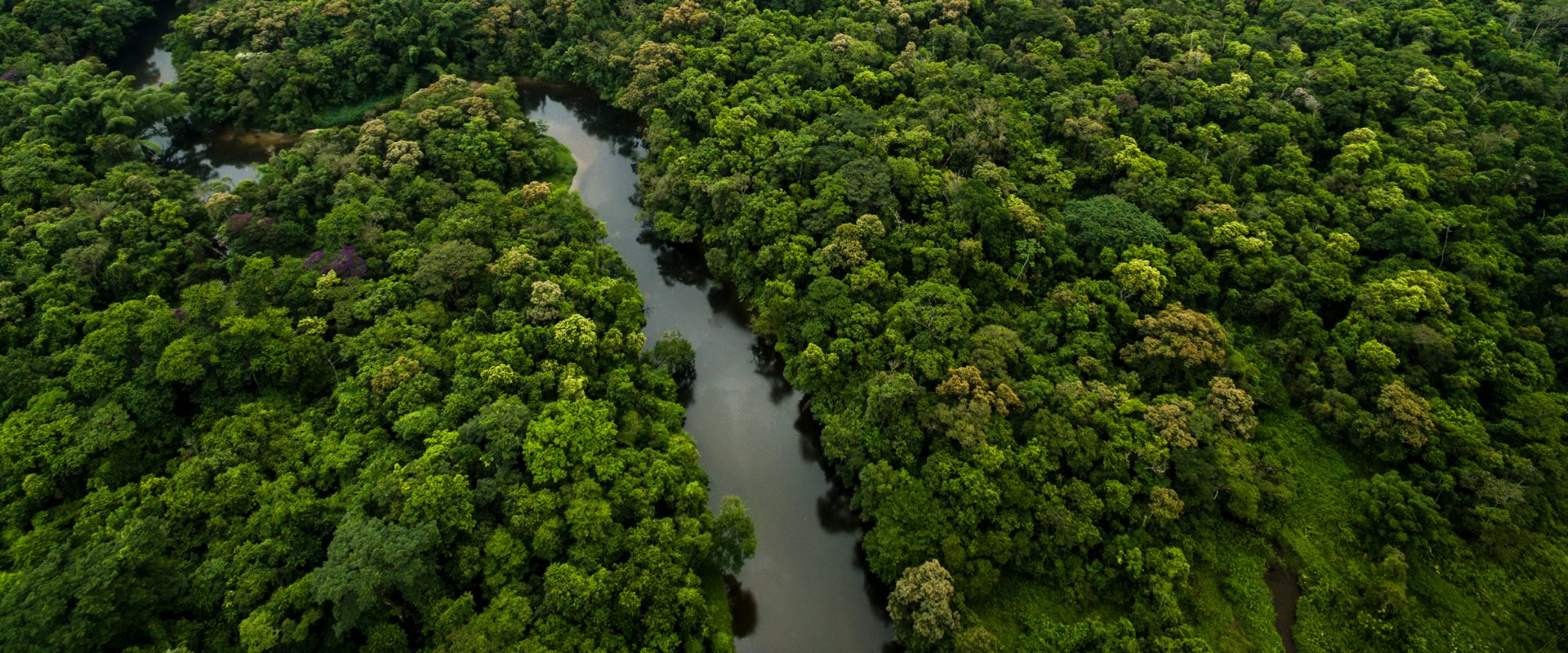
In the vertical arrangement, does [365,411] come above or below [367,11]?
below

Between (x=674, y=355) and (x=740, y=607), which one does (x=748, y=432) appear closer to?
(x=674, y=355)

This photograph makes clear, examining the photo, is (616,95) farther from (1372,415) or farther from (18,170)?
(1372,415)

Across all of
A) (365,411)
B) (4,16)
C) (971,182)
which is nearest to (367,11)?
(4,16)

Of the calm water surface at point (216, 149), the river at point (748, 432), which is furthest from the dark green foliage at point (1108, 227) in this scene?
the calm water surface at point (216, 149)

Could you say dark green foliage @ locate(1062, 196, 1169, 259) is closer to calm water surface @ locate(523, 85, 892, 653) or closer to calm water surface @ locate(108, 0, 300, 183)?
calm water surface @ locate(523, 85, 892, 653)

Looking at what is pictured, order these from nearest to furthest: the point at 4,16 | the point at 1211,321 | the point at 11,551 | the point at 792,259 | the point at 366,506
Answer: the point at 11,551 → the point at 366,506 → the point at 1211,321 → the point at 792,259 → the point at 4,16

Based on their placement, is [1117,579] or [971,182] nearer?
[1117,579]

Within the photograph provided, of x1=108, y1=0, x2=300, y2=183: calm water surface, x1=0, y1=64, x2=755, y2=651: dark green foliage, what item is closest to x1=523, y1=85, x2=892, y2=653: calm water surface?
x1=0, y1=64, x2=755, y2=651: dark green foliage

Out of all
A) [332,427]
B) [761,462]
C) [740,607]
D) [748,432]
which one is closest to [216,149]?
[332,427]
